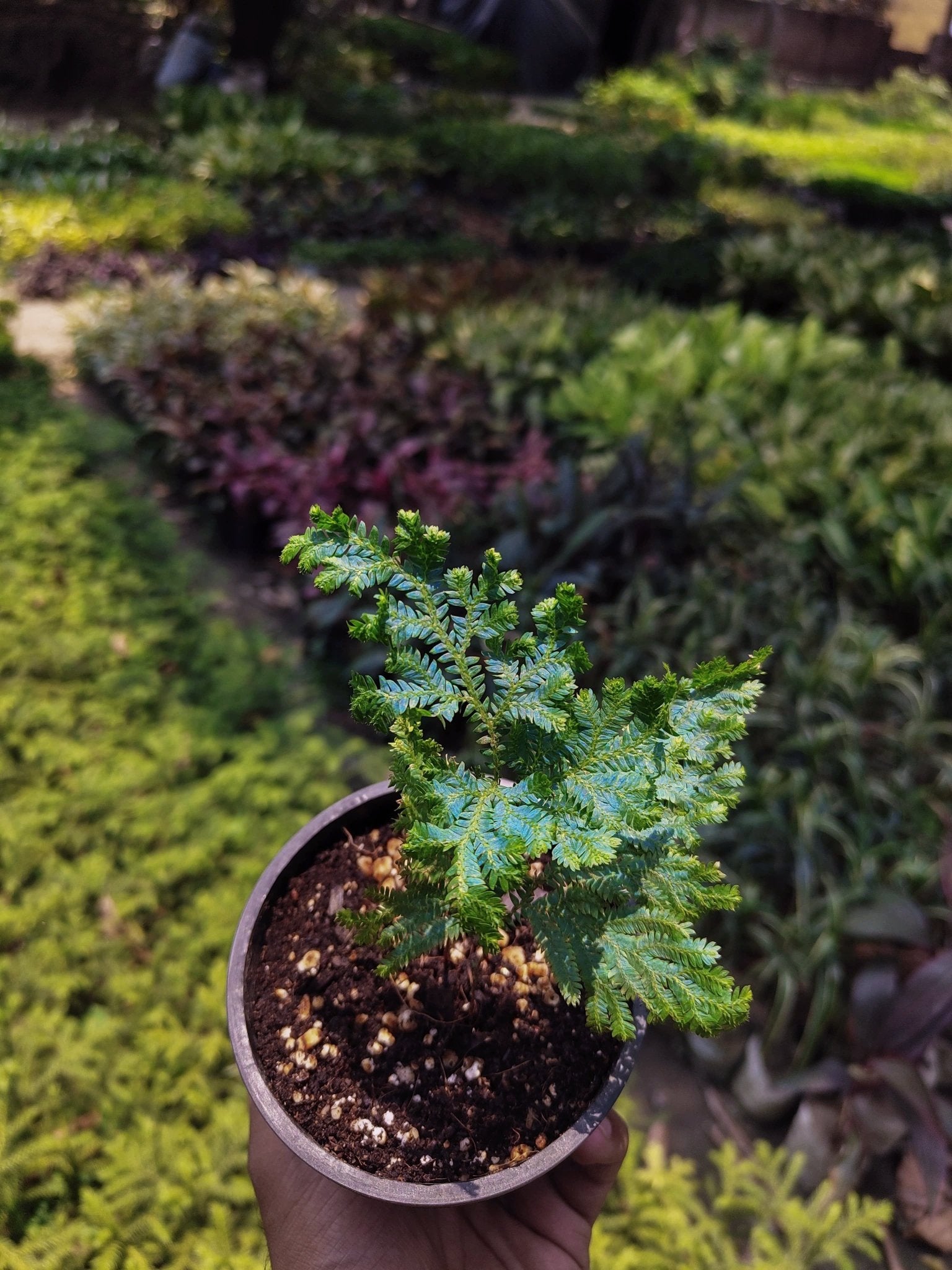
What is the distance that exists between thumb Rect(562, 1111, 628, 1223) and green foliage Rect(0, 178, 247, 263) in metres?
6.91

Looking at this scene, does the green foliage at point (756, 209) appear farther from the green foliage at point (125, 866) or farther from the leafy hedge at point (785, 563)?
the green foliage at point (125, 866)

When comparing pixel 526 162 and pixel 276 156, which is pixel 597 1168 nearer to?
pixel 276 156

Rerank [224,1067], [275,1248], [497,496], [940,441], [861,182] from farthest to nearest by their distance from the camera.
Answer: [861,182]
[940,441]
[497,496]
[224,1067]
[275,1248]

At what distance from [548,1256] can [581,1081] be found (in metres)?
0.38

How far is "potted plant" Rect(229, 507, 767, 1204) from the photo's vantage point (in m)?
0.73

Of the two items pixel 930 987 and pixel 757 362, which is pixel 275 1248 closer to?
pixel 930 987

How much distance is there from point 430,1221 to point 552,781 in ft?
2.25

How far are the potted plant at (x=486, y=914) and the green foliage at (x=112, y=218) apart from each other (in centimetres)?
672

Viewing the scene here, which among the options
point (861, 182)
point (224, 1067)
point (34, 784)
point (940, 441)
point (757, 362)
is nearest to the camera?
point (224, 1067)

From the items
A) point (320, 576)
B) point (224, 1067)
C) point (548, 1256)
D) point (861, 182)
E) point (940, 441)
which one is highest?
point (861, 182)

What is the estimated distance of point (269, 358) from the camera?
428cm

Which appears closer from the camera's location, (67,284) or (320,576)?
(320,576)

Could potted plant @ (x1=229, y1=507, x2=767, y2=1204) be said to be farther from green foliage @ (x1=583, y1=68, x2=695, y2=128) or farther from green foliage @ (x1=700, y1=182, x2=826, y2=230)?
green foliage @ (x1=583, y1=68, x2=695, y2=128)

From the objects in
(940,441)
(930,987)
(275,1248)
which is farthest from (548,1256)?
(940,441)
